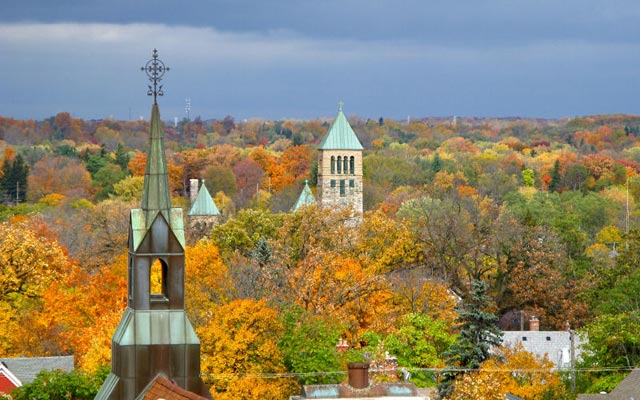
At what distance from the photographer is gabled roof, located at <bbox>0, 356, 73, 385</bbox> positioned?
165ft

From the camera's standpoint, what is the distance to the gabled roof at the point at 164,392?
90.9 feet

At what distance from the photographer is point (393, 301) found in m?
69.9

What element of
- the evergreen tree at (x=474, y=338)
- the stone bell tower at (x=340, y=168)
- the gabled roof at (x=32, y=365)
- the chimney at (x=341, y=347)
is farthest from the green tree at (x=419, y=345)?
the stone bell tower at (x=340, y=168)

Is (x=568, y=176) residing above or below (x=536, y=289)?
above

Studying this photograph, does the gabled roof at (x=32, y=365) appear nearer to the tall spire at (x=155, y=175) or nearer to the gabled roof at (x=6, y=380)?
the gabled roof at (x=6, y=380)

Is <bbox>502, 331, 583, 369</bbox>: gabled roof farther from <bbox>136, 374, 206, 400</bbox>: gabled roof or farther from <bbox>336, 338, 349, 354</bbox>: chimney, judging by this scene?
<bbox>136, 374, 206, 400</bbox>: gabled roof

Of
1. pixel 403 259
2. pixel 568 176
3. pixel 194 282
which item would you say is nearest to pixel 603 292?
pixel 403 259

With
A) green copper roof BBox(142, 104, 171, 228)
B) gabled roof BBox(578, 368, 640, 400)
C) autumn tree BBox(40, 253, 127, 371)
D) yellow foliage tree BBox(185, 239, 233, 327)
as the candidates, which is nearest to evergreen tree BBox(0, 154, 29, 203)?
yellow foliage tree BBox(185, 239, 233, 327)

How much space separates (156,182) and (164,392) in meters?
4.28

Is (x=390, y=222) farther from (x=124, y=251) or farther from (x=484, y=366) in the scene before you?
(x=484, y=366)

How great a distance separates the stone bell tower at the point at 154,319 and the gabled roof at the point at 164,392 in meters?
0.38

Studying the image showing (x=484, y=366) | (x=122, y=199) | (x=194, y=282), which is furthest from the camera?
(x=122, y=199)

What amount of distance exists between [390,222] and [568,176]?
119728 mm

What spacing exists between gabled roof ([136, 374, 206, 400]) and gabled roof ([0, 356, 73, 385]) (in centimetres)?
2241
